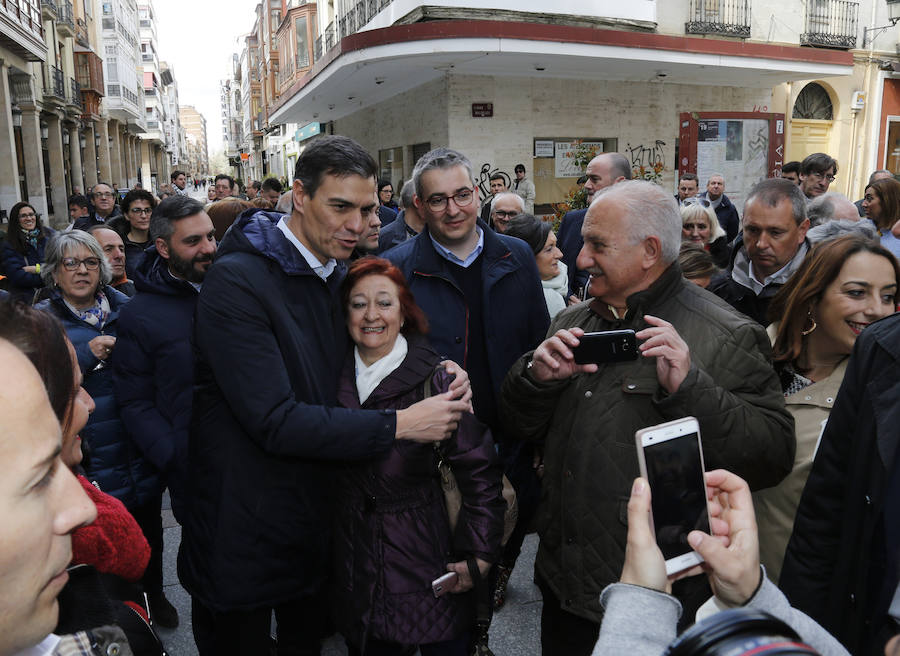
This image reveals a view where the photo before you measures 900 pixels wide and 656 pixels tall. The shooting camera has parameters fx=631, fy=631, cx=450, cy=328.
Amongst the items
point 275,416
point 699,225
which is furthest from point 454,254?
point 699,225

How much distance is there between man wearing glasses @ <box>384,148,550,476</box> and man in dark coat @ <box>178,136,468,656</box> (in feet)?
2.45

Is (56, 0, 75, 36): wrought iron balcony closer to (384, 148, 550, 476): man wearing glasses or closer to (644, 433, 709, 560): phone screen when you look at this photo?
(384, 148, 550, 476): man wearing glasses

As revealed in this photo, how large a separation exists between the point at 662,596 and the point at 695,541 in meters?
0.14

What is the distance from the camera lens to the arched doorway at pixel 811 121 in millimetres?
17078

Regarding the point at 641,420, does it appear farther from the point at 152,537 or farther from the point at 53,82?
the point at 53,82

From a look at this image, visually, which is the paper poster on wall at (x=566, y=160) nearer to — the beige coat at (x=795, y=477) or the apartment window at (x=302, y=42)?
the beige coat at (x=795, y=477)

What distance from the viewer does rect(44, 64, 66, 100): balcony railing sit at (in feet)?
82.5

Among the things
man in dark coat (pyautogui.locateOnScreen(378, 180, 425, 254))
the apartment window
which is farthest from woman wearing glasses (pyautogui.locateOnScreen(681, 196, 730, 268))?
the apartment window

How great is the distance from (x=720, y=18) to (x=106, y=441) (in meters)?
16.4

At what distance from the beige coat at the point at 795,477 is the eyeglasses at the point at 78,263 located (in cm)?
346

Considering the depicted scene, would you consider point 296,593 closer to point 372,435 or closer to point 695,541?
point 372,435

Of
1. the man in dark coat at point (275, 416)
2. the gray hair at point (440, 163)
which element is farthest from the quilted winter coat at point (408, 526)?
the gray hair at point (440, 163)

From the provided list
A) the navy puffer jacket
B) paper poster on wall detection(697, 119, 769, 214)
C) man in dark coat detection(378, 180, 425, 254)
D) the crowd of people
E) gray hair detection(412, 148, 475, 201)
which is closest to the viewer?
the crowd of people

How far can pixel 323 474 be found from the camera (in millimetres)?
2326
